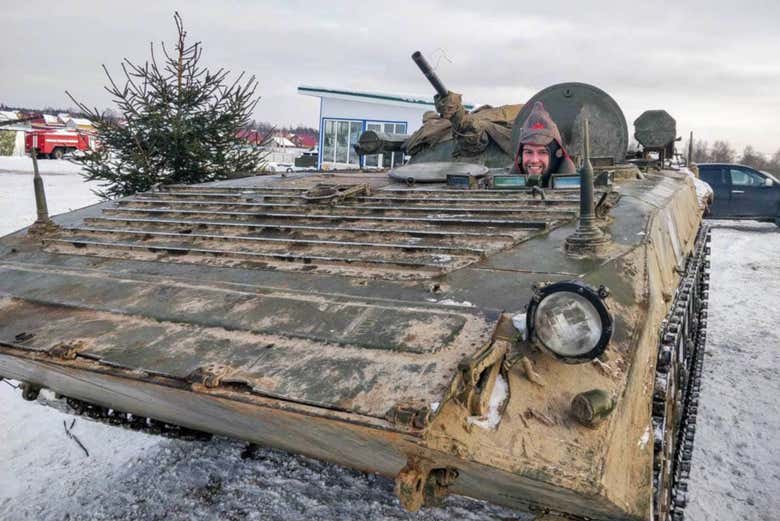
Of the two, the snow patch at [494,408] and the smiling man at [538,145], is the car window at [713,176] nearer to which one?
the smiling man at [538,145]

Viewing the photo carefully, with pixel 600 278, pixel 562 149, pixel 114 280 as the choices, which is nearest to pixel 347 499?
pixel 114 280

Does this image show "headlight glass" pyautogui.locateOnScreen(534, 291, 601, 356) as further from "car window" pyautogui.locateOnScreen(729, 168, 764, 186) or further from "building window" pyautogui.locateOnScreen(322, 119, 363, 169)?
"building window" pyautogui.locateOnScreen(322, 119, 363, 169)

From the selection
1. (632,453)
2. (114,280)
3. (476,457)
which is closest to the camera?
(476,457)

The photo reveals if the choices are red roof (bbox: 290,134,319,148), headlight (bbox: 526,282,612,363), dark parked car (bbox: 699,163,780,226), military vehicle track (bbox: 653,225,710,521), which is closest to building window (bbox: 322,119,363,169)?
dark parked car (bbox: 699,163,780,226)

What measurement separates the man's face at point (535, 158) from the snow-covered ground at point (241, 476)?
6.43 feet

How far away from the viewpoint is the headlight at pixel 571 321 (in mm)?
1743

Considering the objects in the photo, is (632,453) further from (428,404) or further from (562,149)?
(562,149)

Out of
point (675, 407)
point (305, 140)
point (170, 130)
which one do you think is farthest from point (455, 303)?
point (305, 140)

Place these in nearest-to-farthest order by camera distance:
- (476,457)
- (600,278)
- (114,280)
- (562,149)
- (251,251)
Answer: (476,457) < (600,278) < (114,280) < (251,251) < (562,149)

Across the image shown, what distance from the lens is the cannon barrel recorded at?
4316 mm

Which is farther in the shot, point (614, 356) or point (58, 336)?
point (58, 336)

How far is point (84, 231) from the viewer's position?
3.60 metres

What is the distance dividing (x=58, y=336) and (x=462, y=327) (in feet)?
4.69

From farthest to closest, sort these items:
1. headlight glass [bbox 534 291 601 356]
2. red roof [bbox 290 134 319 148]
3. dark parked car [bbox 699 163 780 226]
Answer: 1. red roof [bbox 290 134 319 148]
2. dark parked car [bbox 699 163 780 226]
3. headlight glass [bbox 534 291 601 356]
